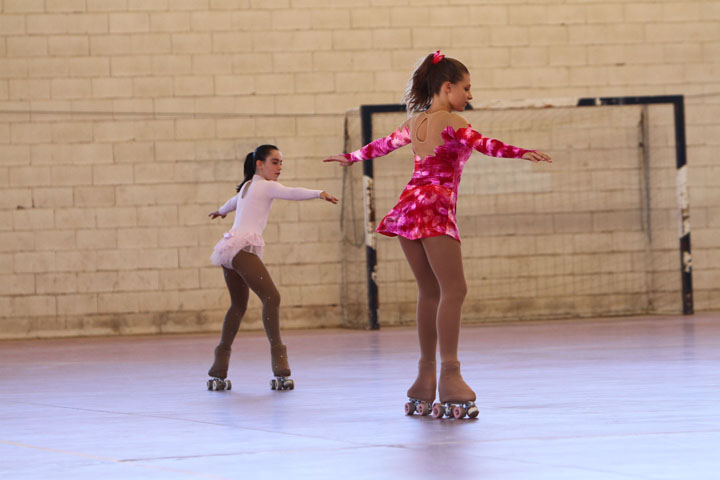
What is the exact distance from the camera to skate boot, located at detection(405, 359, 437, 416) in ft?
16.5

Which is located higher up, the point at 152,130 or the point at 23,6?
the point at 23,6

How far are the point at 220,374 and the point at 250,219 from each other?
0.96m

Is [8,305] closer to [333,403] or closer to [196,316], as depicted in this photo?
[196,316]

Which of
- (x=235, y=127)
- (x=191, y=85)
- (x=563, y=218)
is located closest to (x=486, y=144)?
(x=235, y=127)

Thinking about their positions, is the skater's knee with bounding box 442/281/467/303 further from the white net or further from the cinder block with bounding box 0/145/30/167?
the cinder block with bounding box 0/145/30/167

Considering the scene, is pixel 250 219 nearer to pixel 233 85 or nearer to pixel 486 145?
pixel 486 145

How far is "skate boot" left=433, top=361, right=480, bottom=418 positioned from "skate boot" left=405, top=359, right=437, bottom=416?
10 cm

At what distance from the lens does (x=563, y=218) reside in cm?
1292

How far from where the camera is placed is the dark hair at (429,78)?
5.21 metres

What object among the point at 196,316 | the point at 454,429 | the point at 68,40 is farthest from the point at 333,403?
the point at 68,40

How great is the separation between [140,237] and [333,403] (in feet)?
23.3

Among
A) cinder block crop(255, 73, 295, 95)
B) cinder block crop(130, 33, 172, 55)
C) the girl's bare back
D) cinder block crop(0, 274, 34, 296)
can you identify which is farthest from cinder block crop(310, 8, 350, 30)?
the girl's bare back

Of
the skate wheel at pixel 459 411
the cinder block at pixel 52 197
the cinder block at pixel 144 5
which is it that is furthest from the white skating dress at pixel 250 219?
the cinder block at pixel 144 5

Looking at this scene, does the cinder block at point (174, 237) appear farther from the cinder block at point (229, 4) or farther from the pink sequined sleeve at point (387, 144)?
the pink sequined sleeve at point (387, 144)
